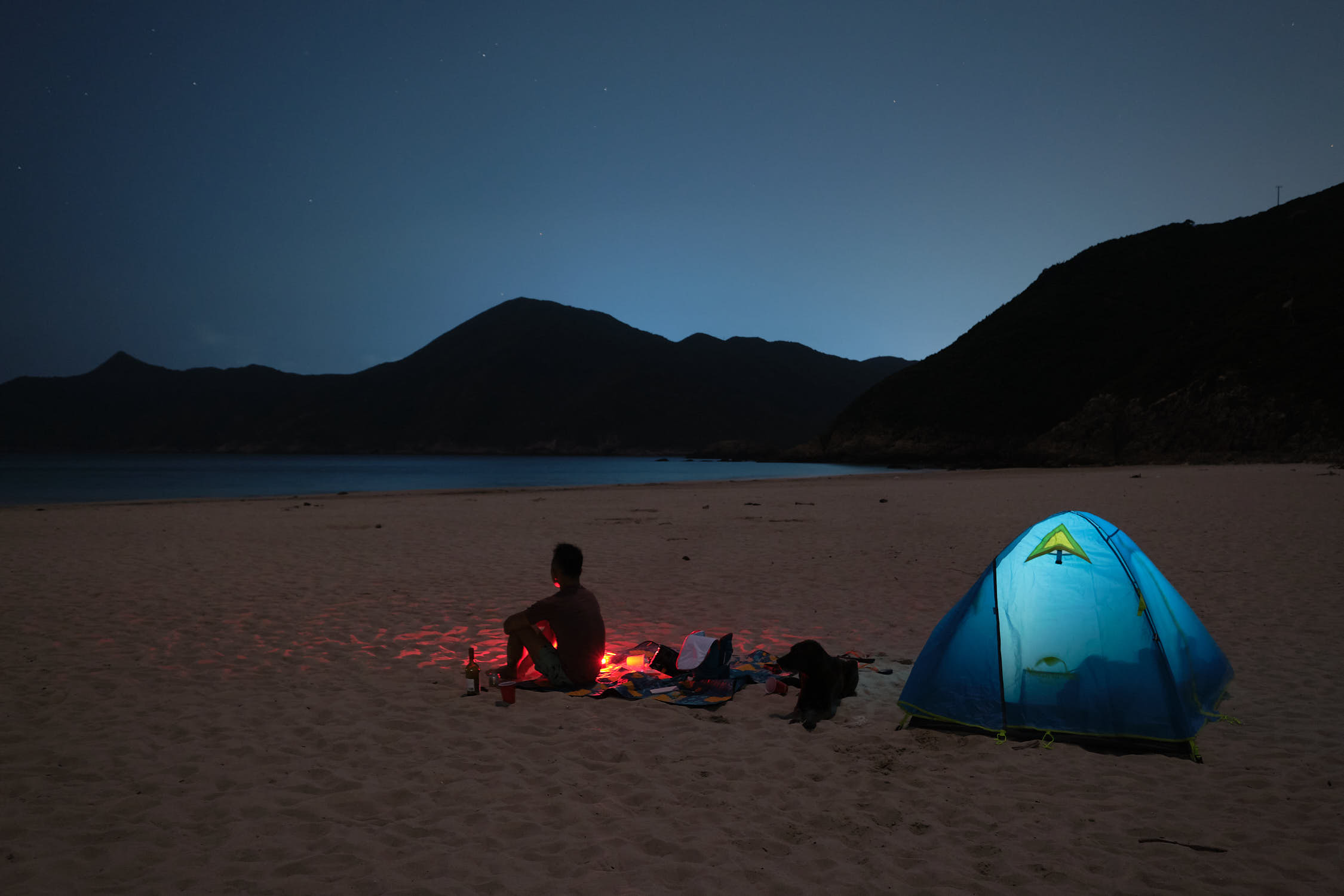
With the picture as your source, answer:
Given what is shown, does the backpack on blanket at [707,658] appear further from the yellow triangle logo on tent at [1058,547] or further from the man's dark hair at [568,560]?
the yellow triangle logo on tent at [1058,547]

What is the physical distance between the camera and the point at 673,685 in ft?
18.5

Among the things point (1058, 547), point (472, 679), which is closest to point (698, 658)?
point (472, 679)

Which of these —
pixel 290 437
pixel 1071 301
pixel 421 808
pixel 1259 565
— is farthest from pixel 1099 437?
pixel 290 437

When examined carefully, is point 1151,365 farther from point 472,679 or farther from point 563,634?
point 472,679

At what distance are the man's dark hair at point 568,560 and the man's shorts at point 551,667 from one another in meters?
0.64

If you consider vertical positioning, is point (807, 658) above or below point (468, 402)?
below

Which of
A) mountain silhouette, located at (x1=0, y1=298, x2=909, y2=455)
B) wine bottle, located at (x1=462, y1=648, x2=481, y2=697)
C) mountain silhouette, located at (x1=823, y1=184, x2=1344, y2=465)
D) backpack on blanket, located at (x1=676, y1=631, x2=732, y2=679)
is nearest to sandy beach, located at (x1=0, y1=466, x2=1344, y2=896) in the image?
wine bottle, located at (x1=462, y1=648, x2=481, y2=697)

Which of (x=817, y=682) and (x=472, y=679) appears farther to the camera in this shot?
(x=472, y=679)

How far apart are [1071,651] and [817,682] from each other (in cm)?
164

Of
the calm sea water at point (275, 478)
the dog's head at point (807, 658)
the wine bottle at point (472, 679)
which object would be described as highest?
the calm sea water at point (275, 478)

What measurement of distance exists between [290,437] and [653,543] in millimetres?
172372

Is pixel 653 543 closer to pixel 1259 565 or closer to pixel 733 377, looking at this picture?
pixel 1259 565

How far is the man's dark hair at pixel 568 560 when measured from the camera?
5531 mm

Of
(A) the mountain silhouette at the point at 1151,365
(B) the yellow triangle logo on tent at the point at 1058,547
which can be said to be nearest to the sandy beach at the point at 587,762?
(B) the yellow triangle logo on tent at the point at 1058,547
